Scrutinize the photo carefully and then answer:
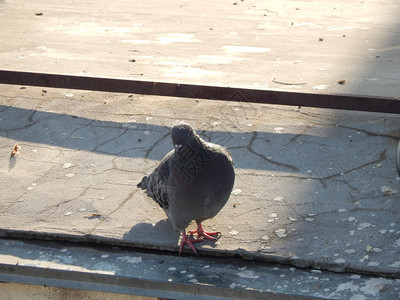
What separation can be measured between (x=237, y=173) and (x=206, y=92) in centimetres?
76

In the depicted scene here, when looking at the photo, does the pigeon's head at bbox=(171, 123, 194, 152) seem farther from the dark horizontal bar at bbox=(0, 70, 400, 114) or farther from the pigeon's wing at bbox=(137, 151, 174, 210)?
the dark horizontal bar at bbox=(0, 70, 400, 114)

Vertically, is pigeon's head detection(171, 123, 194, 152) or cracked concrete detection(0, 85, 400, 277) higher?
pigeon's head detection(171, 123, 194, 152)

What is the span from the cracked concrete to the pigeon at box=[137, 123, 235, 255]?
0.28 m

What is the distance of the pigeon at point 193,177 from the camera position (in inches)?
109

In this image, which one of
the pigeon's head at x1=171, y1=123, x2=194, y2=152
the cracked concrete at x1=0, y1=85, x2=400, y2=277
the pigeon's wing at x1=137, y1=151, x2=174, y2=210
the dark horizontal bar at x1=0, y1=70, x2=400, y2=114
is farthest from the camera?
the dark horizontal bar at x1=0, y1=70, x2=400, y2=114

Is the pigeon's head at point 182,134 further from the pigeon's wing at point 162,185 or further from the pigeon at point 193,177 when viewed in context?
the pigeon's wing at point 162,185

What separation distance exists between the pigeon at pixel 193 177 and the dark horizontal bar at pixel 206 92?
4.48 ft

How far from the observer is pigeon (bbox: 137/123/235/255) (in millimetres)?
2760

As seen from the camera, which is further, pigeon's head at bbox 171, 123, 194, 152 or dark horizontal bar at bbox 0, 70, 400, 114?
dark horizontal bar at bbox 0, 70, 400, 114

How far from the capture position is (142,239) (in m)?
3.16

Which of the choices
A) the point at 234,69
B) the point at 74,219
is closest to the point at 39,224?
the point at 74,219

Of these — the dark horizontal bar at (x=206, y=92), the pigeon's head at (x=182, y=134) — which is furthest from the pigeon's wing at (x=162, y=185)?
the dark horizontal bar at (x=206, y=92)

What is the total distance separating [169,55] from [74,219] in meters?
2.71

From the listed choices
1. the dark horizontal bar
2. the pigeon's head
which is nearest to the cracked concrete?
the dark horizontal bar
